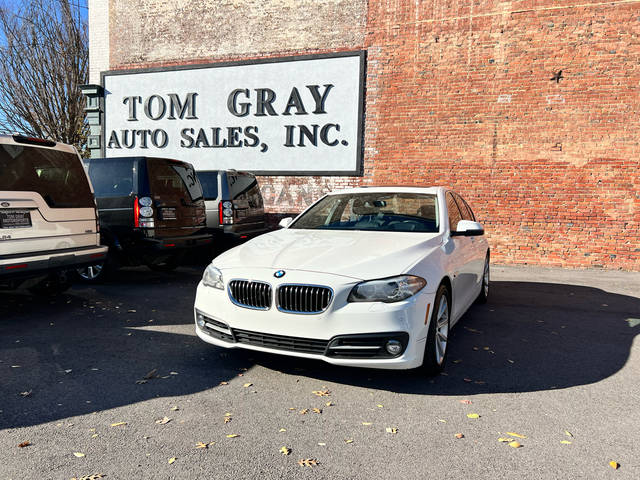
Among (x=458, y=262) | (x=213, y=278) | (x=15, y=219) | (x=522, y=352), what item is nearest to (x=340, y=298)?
(x=213, y=278)

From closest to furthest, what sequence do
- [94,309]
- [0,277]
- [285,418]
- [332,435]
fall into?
[332,435] → [285,418] → [0,277] → [94,309]

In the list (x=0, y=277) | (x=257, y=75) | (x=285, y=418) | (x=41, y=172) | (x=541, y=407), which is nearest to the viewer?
(x=285, y=418)

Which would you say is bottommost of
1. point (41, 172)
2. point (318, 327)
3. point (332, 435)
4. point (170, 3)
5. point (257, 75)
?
point (332, 435)

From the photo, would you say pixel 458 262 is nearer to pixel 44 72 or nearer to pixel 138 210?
pixel 138 210

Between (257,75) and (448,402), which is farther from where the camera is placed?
(257,75)

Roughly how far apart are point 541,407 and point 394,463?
1.37 meters

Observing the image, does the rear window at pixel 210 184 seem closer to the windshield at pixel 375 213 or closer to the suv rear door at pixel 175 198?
the suv rear door at pixel 175 198

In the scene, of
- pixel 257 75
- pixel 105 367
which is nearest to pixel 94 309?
pixel 105 367

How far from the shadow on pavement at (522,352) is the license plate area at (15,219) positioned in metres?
3.05

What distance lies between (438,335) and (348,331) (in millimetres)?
963

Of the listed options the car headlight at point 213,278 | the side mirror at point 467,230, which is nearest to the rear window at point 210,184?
the car headlight at point 213,278

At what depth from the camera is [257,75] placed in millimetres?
13367

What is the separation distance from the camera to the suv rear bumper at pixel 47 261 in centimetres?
505

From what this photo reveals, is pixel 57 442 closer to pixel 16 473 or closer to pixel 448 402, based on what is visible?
pixel 16 473
